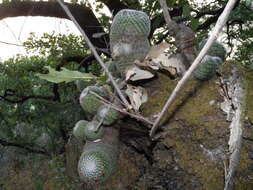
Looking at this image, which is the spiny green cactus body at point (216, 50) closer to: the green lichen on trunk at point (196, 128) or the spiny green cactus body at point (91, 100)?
the green lichen on trunk at point (196, 128)

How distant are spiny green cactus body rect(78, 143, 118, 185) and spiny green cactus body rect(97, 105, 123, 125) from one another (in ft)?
0.28

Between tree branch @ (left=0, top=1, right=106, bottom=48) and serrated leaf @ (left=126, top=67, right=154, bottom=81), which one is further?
tree branch @ (left=0, top=1, right=106, bottom=48)

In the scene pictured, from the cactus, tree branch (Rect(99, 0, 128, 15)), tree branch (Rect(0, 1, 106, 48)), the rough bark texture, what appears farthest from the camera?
tree branch (Rect(99, 0, 128, 15))

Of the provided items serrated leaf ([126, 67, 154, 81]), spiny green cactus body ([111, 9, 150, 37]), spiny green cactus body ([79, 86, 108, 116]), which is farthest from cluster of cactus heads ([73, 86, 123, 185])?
spiny green cactus body ([111, 9, 150, 37])

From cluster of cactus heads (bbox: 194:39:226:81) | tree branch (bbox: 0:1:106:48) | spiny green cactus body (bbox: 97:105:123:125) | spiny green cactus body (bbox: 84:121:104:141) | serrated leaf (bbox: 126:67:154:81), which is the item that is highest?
serrated leaf (bbox: 126:67:154:81)

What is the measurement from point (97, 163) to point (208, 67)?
409 millimetres

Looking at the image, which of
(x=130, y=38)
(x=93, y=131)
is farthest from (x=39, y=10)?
(x=93, y=131)

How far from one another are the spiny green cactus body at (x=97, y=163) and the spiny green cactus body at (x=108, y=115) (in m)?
0.08

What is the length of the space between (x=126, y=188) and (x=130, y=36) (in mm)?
536

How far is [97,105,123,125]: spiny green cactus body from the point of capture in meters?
0.72

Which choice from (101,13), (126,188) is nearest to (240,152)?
(126,188)

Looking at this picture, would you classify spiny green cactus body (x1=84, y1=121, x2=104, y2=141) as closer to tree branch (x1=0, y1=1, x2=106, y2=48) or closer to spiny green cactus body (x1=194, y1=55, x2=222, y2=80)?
spiny green cactus body (x1=194, y1=55, x2=222, y2=80)

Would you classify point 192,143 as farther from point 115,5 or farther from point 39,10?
point 115,5

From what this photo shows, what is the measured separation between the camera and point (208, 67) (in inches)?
27.4
